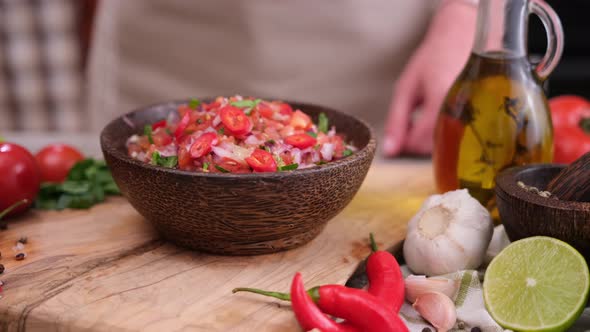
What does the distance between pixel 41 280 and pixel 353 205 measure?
0.76 m

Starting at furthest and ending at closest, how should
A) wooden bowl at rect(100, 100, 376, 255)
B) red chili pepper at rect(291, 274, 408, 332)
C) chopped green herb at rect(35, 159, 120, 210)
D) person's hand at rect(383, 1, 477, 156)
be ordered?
1. person's hand at rect(383, 1, 477, 156)
2. chopped green herb at rect(35, 159, 120, 210)
3. wooden bowl at rect(100, 100, 376, 255)
4. red chili pepper at rect(291, 274, 408, 332)

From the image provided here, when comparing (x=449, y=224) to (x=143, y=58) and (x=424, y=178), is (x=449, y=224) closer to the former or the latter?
(x=424, y=178)

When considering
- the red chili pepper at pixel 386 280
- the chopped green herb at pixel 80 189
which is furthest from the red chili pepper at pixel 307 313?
the chopped green herb at pixel 80 189

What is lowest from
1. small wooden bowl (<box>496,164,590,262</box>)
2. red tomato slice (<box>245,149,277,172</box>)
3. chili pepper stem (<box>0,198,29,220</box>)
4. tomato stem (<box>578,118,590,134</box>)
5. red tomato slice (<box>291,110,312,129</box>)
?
chili pepper stem (<box>0,198,29,220</box>)

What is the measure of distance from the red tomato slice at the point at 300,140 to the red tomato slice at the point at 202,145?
0.16 m

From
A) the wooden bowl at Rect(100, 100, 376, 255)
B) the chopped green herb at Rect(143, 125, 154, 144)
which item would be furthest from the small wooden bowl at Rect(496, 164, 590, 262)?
the chopped green herb at Rect(143, 125, 154, 144)

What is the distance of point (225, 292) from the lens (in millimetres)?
1201

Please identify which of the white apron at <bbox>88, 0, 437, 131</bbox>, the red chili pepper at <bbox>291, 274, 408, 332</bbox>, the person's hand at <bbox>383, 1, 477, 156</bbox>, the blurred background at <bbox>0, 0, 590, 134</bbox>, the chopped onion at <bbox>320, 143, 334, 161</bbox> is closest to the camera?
the red chili pepper at <bbox>291, 274, 408, 332</bbox>

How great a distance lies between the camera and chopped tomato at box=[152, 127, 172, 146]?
55.5 inches

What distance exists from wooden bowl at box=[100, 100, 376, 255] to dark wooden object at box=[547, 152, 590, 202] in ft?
1.19

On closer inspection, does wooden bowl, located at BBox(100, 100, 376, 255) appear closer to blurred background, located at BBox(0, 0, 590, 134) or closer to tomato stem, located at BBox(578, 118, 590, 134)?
tomato stem, located at BBox(578, 118, 590, 134)

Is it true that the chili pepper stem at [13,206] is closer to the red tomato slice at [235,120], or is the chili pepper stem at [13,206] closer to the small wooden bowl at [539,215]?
the red tomato slice at [235,120]

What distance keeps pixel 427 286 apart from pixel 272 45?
1280 millimetres

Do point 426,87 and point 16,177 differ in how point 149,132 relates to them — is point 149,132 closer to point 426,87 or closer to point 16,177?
point 16,177
